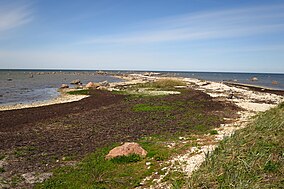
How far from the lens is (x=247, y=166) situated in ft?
22.8

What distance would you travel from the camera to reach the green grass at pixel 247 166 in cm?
631

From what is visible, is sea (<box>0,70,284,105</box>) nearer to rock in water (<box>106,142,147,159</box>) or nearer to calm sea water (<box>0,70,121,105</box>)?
calm sea water (<box>0,70,121,105</box>)

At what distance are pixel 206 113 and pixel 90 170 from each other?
1550 centimetres

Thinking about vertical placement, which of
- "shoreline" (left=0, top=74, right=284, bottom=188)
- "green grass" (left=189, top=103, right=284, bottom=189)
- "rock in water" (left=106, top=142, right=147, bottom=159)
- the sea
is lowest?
the sea

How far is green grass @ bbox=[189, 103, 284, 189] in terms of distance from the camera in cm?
631

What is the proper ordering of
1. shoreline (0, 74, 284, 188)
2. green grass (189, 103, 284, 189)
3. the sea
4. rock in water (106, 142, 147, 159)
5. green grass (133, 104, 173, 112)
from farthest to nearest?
the sea, green grass (133, 104, 173, 112), rock in water (106, 142, 147, 159), shoreline (0, 74, 284, 188), green grass (189, 103, 284, 189)

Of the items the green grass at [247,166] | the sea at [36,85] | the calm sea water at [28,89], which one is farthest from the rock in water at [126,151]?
the calm sea water at [28,89]

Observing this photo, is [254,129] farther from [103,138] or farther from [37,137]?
[37,137]

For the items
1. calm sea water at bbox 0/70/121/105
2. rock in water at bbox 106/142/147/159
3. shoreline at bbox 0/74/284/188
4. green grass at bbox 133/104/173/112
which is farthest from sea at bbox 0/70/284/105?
rock in water at bbox 106/142/147/159

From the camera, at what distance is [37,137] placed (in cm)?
1563

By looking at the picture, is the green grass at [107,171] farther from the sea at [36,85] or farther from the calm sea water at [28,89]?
the calm sea water at [28,89]

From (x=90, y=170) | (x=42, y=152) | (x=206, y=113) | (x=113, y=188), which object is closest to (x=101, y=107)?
(x=206, y=113)

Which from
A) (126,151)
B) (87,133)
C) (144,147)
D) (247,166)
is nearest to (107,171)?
(126,151)

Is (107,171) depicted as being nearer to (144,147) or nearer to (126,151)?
(126,151)
